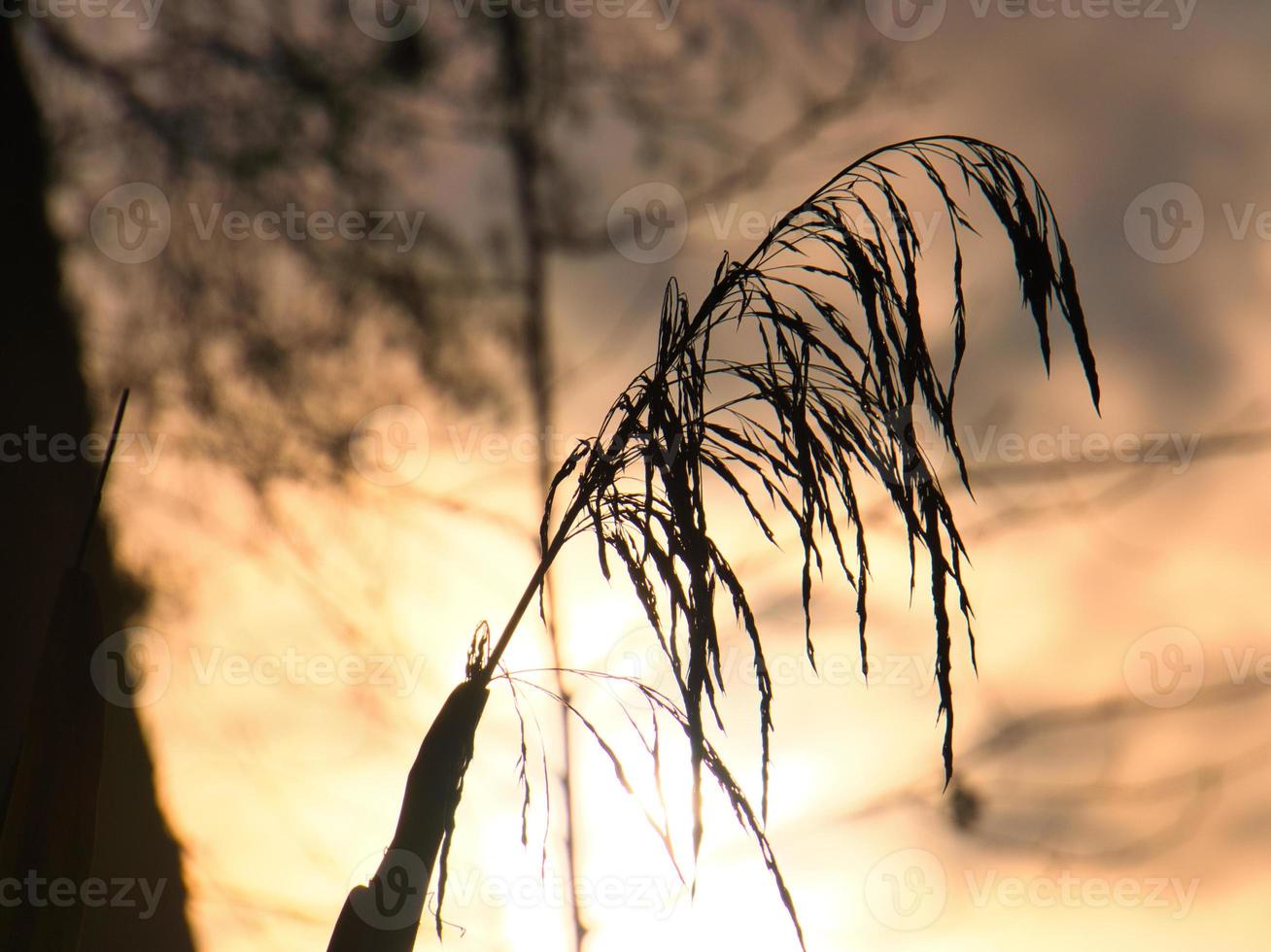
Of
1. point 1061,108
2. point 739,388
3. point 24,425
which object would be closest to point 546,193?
point 739,388

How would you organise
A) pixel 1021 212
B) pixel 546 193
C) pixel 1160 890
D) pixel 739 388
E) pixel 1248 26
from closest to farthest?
pixel 1021 212 → pixel 1160 890 → pixel 1248 26 → pixel 739 388 → pixel 546 193

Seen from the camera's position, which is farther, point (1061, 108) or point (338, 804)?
point (338, 804)

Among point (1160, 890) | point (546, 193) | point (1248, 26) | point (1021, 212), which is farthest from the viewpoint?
point (546, 193)

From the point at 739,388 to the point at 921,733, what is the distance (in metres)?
0.62

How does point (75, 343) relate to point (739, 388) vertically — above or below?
above

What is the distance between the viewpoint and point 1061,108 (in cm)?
149

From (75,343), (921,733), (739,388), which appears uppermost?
(75,343)

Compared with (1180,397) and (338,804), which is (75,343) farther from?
(1180,397)

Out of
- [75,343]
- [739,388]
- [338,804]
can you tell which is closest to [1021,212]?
[739,388]

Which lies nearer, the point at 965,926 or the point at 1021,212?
the point at 1021,212

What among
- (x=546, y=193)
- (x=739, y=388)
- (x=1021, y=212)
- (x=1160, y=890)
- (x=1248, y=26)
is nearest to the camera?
(x=1021, y=212)

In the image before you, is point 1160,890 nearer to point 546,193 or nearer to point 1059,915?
point 1059,915

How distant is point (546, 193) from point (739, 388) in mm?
496

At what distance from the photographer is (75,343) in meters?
1.65
